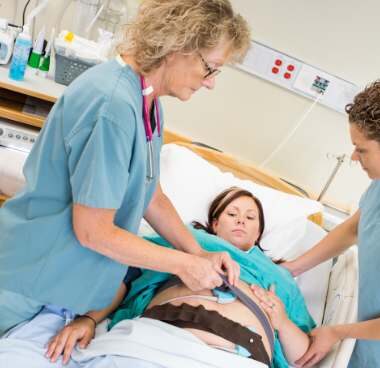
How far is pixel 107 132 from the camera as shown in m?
1.04

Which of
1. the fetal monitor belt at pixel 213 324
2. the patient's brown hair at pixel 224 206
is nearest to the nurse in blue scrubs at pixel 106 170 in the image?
the fetal monitor belt at pixel 213 324

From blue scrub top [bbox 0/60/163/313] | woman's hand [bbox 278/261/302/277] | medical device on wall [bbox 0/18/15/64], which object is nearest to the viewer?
blue scrub top [bbox 0/60/163/313]

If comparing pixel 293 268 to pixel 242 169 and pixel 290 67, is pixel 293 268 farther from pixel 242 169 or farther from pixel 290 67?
pixel 290 67

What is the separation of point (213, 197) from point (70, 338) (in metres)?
1.01

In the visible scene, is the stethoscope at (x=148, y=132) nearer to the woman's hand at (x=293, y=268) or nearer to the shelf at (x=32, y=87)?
the woman's hand at (x=293, y=268)

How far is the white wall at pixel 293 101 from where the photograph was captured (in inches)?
97.9

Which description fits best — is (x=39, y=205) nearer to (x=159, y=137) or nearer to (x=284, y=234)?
(x=159, y=137)

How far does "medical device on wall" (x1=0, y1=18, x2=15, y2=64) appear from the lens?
2.29 meters

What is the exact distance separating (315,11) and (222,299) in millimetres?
1735

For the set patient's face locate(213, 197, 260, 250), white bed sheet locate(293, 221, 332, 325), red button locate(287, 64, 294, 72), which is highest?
red button locate(287, 64, 294, 72)

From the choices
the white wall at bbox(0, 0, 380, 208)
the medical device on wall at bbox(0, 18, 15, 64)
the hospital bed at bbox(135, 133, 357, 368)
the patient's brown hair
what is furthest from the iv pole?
the medical device on wall at bbox(0, 18, 15, 64)

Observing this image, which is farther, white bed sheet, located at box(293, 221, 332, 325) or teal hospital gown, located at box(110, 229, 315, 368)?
white bed sheet, located at box(293, 221, 332, 325)

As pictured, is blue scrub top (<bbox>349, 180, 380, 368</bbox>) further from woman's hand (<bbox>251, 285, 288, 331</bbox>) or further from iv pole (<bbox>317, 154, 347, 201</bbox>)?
iv pole (<bbox>317, 154, 347, 201</bbox>)

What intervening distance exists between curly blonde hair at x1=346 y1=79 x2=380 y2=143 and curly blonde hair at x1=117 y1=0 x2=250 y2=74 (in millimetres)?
476
